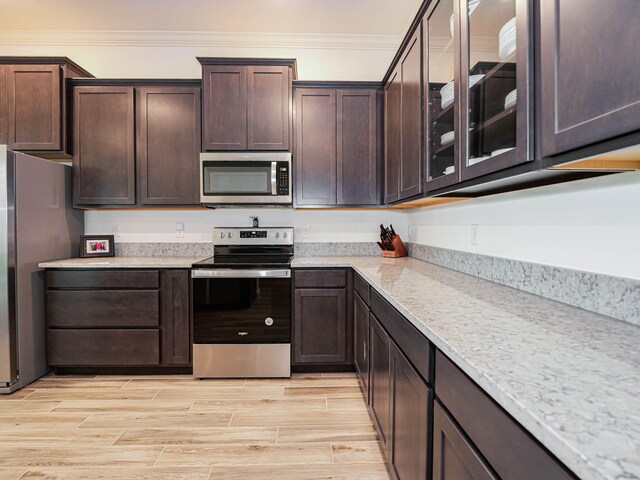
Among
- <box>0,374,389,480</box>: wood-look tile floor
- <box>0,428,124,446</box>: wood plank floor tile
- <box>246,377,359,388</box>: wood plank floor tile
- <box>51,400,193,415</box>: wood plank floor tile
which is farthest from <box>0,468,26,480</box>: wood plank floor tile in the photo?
<box>246,377,359,388</box>: wood plank floor tile

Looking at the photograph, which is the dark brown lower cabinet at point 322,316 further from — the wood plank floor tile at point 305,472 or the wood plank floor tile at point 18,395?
the wood plank floor tile at point 18,395

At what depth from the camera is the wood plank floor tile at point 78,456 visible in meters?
→ 1.70

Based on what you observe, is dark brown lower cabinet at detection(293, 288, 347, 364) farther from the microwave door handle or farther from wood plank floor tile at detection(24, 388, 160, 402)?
wood plank floor tile at detection(24, 388, 160, 402)

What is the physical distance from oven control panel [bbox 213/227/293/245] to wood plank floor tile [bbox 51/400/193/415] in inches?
53.1

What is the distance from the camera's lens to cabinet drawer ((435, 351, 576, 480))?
54cm

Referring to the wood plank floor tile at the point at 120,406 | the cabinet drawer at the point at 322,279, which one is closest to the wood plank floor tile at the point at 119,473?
the wood plank floor tile at the point at 120,406

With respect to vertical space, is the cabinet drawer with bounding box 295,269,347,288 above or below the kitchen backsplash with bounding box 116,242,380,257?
below

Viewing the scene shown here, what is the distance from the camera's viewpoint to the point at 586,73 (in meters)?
0.77

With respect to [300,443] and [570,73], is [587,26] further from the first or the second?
[300,443]

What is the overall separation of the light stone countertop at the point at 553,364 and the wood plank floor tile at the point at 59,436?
1786mm

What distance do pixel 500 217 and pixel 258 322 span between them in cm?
180

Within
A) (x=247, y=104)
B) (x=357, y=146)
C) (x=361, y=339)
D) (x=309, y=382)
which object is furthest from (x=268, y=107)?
(x=309, y=382)

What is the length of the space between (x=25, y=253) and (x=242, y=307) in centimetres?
157

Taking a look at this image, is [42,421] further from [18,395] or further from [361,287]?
[361,287]
